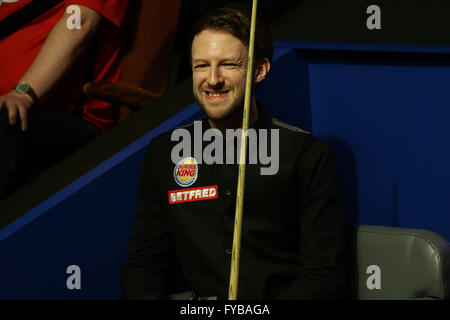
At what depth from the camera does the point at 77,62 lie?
205 centimetres

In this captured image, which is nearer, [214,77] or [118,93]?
[214,77]

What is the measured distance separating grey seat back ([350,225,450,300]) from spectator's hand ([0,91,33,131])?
95 centimetres

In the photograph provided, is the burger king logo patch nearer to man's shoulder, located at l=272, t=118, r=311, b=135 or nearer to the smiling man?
the smiling man

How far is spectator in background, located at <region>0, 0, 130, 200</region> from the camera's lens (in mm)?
1839

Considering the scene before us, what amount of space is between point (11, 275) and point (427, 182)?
1064mm

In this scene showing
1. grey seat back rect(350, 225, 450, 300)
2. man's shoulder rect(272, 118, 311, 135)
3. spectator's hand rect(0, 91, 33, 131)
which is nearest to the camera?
grey seat back rect(350, 225, 450, 300)

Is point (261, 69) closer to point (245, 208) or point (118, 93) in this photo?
point (245, 208)

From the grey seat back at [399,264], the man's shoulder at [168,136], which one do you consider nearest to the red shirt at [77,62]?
the man's shoulder at [168,136]

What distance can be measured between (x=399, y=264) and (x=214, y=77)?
57 centimetres

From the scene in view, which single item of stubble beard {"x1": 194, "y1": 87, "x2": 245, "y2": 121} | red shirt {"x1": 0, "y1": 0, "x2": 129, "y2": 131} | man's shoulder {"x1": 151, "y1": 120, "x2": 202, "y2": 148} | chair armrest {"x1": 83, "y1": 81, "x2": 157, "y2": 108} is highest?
red shirt {"x1": 0, "y1": 0, "x2": 129, "y2": 131}

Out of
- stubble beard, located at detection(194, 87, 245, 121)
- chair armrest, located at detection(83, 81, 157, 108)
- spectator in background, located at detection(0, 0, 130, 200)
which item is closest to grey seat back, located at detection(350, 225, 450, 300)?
stubble beard, located at detection(194, 87, 245, 121)

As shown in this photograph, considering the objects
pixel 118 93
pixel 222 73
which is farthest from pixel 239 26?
pixel 118 93

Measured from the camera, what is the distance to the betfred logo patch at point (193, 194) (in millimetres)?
1491
